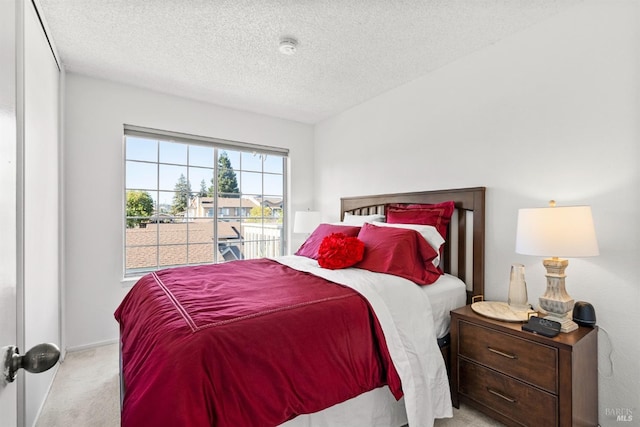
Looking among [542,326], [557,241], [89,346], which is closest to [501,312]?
[542,326]

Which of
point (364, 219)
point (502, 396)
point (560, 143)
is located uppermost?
point (560, 143)

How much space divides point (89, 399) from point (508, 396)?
2.66 m

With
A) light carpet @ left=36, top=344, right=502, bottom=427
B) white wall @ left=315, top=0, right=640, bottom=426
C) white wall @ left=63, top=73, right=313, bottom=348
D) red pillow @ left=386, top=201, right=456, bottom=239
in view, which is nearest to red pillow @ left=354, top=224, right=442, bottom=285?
red pillow @ left=386, top=201, right=456, bottom=239

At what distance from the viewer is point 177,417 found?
1093 mm

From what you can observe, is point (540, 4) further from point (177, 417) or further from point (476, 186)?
point (177, 417)

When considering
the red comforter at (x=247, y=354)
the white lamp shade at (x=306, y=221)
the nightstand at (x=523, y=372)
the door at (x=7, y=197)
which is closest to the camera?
the door at (x=7, y=197)

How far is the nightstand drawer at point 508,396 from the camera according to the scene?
1.60 meters

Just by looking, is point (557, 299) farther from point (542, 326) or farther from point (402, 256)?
point (402, 256)

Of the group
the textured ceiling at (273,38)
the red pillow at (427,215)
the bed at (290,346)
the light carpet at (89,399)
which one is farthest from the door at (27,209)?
the red pillow at (427,215)

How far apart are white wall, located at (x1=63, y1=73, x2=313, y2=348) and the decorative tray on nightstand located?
318 cm

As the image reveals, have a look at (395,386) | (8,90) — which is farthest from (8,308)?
(395,386)

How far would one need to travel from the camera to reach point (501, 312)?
6.41 ft

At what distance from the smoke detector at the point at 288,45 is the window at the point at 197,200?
164 centimetres

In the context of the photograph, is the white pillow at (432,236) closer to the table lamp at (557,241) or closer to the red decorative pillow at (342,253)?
the red decorative pillow at (342,253)
